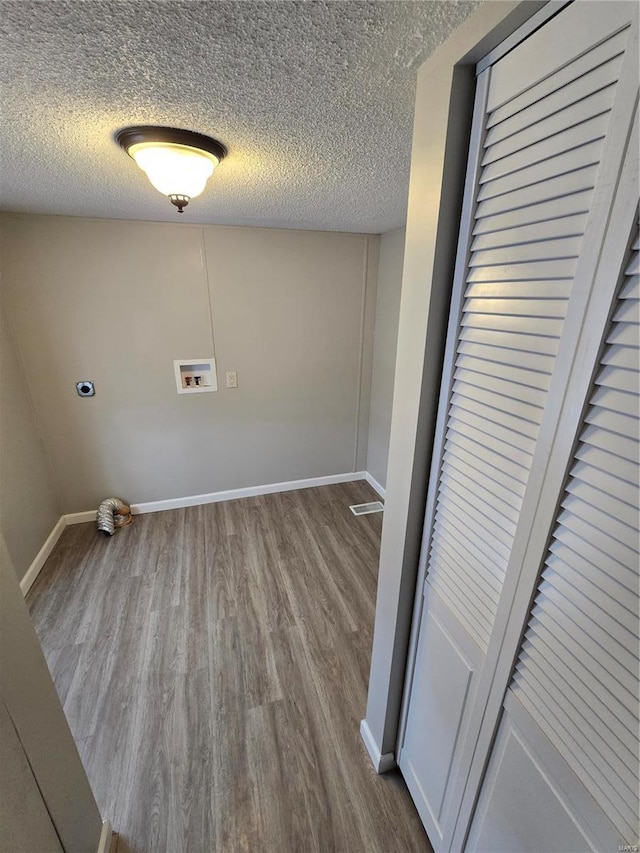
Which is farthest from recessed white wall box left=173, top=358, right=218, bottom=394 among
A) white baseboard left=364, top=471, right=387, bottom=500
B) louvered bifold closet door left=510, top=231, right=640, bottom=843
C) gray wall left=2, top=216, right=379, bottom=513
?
louvered bifold closet door left=510, top=231, right=640, bottom=843

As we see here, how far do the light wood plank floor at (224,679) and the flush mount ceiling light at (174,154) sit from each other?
2.13 metres

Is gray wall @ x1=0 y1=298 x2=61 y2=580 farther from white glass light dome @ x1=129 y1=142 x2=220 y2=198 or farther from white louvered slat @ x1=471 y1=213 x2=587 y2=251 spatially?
white louvered slat @ x1=471 y1=213 x2=587 y2=251

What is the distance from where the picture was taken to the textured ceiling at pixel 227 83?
2.07ft

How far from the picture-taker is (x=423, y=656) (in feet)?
3.69

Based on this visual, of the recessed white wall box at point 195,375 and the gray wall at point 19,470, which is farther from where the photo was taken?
the recessed white wall box at point 195,375

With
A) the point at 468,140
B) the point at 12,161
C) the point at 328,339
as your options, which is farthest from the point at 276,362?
the point at 468,140

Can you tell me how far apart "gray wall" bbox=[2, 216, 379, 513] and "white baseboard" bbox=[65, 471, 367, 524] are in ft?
0.20

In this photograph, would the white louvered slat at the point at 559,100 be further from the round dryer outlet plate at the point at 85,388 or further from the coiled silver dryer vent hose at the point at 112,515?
the coiled silver dryer vent hose at the point at 112,515

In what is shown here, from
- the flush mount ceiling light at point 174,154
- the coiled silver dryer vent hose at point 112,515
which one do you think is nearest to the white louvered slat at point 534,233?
the flush mount ceiling light at point 174,154

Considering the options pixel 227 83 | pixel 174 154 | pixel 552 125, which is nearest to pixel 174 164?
pixel 174 154

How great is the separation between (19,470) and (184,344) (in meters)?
1.35

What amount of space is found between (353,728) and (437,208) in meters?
1.95

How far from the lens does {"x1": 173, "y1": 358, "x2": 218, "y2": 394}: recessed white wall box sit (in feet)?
8.98

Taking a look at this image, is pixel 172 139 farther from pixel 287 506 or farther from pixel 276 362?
pixel 287 506
